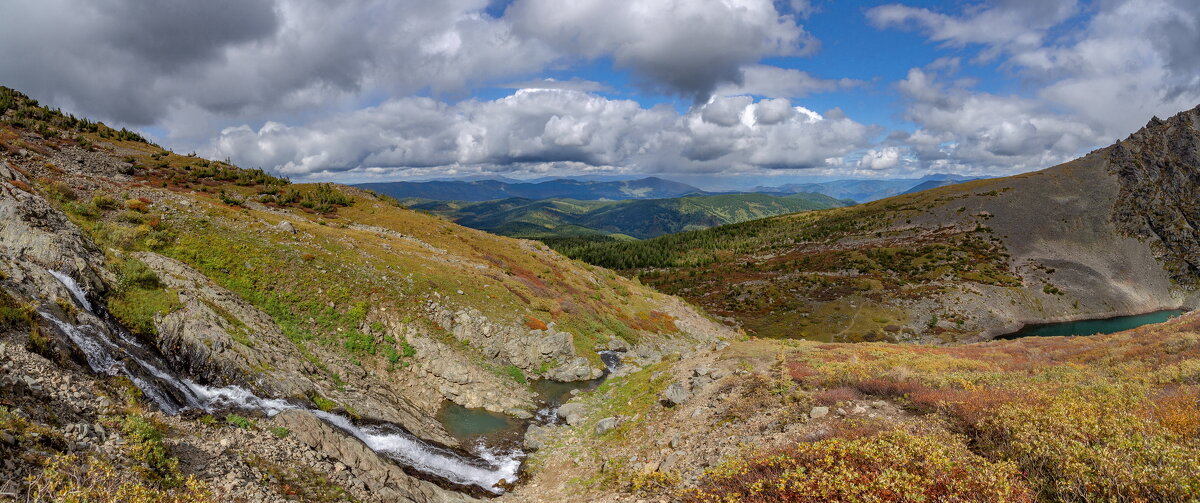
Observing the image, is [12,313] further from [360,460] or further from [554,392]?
[554,392]

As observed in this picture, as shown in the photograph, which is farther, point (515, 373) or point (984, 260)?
point (984, 260)

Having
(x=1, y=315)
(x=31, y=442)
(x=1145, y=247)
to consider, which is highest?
(x=1, y=315)

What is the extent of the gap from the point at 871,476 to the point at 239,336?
92.2 ft

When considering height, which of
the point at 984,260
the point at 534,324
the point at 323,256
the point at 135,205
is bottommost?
the point at 984,260

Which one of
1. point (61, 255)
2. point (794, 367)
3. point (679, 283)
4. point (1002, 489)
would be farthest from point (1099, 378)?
point (679, 283)

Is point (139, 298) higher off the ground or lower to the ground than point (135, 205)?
lower

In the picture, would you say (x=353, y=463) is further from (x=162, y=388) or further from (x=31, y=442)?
(x=31, y=442)

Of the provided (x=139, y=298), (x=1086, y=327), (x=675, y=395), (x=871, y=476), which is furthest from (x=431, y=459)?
(x=1086, y=327)

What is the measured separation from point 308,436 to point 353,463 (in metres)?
2.12

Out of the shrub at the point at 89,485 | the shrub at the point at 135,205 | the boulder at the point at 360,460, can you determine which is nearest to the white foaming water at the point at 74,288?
the boulder at the point at 360,460

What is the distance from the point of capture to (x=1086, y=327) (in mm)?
97188

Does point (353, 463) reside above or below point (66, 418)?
below

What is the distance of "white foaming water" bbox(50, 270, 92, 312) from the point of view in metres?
17.8

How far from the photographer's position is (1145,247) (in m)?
129
